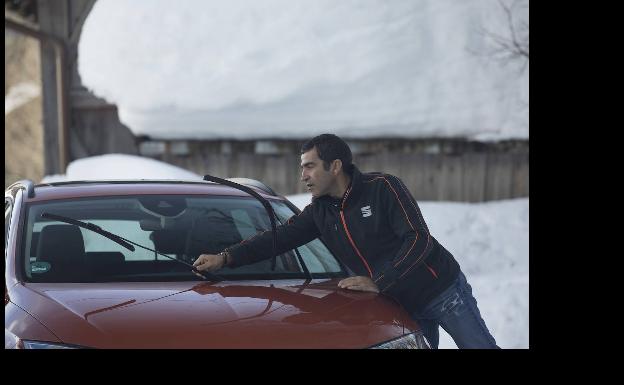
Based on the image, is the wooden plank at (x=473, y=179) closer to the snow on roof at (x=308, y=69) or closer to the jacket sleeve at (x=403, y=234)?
the snow on roof at (x=308, y=69)

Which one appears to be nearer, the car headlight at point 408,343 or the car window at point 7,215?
the car headlight at point 408,343

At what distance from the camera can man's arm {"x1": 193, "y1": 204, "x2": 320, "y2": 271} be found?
13.7 ft

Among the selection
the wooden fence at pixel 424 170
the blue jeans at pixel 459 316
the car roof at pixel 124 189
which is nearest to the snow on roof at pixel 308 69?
the wooden fence at pixel 424 170

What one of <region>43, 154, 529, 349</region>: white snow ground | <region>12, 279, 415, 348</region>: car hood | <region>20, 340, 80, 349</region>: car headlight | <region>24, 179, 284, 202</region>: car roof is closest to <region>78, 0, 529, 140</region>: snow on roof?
<region>43, 154, 529, 349</region>: white snow ground

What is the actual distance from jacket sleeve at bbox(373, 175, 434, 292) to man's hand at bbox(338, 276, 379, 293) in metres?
0.02

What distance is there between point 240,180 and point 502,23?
27.0 ft

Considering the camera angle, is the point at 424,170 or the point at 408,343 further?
the point at 424,170

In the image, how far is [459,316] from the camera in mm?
4332

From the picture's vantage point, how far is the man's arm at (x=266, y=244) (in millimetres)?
4172

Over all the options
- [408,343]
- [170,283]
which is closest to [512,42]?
[170,283]

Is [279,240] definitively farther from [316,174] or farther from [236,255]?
[316,174]

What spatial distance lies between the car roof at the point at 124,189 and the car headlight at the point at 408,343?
1.58 meters

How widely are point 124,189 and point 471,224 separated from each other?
7300 mm
